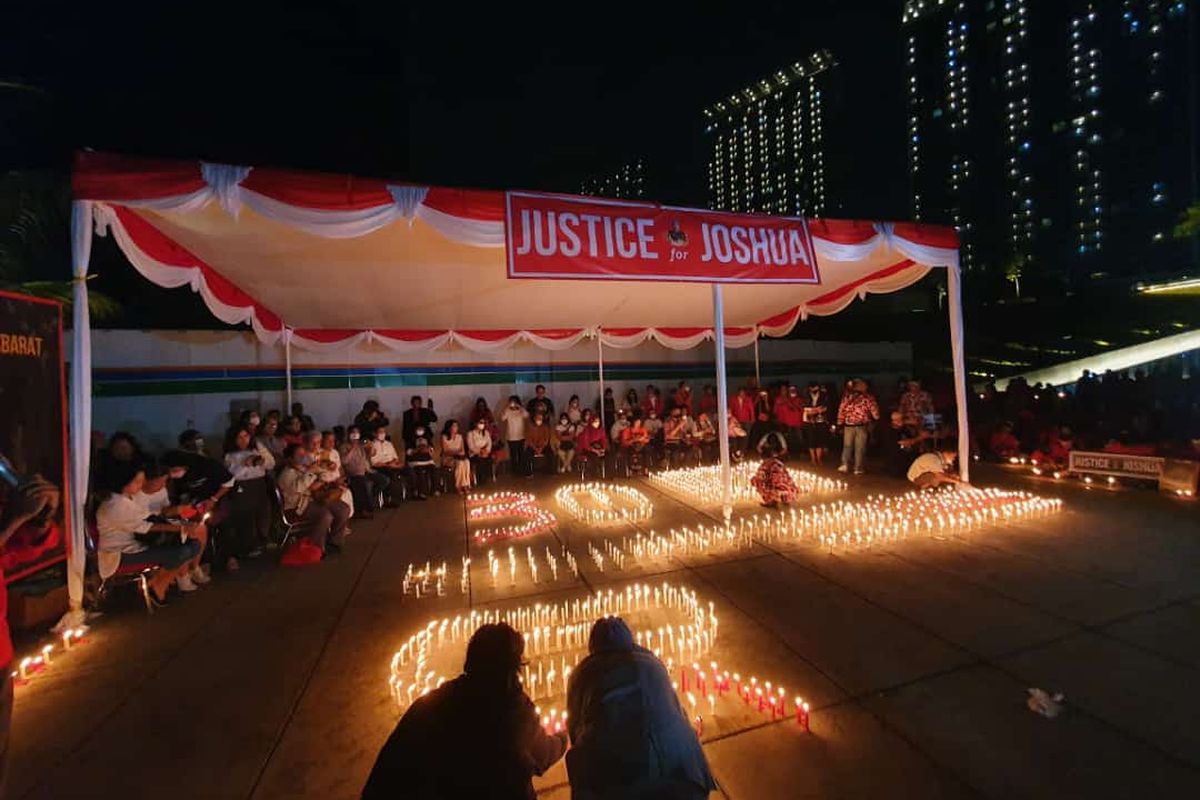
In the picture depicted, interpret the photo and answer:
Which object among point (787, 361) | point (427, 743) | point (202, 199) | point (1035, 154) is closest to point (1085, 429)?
point (787, 361)

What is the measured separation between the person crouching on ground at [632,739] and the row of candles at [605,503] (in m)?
5.01

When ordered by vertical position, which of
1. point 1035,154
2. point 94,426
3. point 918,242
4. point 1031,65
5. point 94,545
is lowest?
point 94,545

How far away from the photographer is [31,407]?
409cm

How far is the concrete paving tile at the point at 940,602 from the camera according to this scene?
354 centimetres

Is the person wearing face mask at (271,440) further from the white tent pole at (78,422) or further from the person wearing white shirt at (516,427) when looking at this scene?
the person wearing white shirt at (516,427)

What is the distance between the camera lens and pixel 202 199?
435 centimetres

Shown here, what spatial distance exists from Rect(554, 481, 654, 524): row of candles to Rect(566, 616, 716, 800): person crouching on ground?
5011 millimetres

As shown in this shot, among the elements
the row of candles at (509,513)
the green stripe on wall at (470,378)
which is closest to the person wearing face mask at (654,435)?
the green stripe on wall at (470,378)

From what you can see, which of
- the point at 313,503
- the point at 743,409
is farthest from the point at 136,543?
the point at 743,409

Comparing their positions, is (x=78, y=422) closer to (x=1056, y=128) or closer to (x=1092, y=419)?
(x=1092, y=419)

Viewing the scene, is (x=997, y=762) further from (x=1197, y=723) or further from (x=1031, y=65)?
(x=1031, y=65)

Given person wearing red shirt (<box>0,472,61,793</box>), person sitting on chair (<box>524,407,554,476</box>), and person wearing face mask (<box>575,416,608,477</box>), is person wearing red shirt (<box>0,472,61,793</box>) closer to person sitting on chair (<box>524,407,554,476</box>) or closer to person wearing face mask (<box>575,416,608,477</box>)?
person sitting on chair (<box>524,407,554,476</box>)

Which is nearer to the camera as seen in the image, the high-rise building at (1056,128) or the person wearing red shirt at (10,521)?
the person wearing red shirt at (10,521)

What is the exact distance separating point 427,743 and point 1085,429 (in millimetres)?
12459
